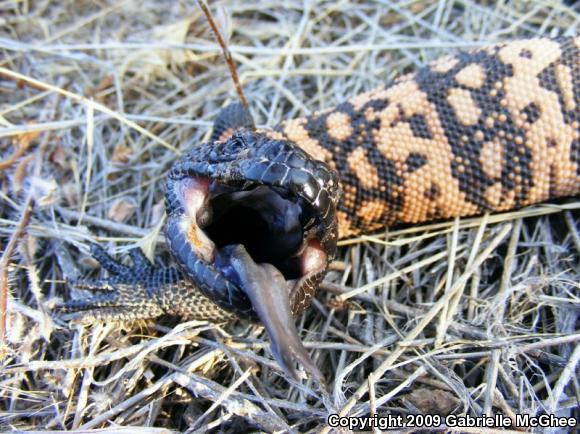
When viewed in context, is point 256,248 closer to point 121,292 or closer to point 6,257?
point 121,292

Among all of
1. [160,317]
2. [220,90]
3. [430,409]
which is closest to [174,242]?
[160,317]

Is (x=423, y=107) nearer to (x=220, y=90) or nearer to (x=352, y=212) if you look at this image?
(x=352, y=212)

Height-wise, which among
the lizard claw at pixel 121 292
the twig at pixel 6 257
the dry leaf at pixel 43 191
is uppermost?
the dry leaf at pixel 43 191

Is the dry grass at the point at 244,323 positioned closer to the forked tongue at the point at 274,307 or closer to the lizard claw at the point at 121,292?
the lizard claw at the point at 121,292

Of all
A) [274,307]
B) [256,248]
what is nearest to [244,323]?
[256,248]

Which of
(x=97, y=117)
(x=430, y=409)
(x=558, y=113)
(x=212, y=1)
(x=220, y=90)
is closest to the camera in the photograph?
(x=430, y=409)

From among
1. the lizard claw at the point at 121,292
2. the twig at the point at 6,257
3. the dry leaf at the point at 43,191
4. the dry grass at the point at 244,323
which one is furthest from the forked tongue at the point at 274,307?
the dry leaf at the point at 43,191
